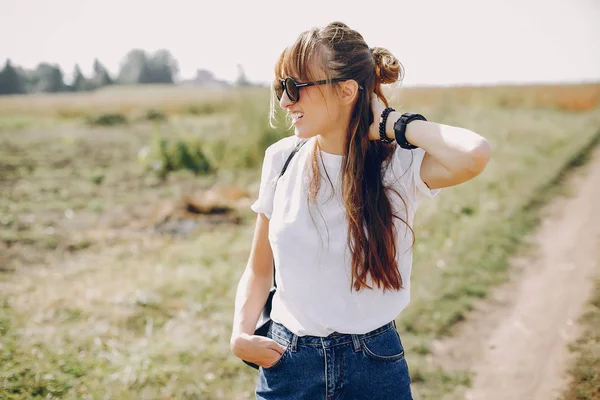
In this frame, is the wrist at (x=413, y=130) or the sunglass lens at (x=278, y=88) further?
the sunglass lens at (x=278, y=88)

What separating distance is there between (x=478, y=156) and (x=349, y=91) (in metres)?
0.51

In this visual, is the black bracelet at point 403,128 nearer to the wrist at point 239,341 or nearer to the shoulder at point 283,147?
the shoulder at point 283,147

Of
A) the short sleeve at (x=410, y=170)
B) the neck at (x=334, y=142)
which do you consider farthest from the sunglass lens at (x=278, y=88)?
the short sleeve at (x=410, y=170)

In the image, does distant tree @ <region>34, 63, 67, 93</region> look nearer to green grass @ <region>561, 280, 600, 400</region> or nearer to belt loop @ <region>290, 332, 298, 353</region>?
belt loop @ <region>290, 332, 298, 353</region>

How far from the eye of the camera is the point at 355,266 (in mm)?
1555

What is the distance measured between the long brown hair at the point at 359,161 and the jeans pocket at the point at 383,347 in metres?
0.17

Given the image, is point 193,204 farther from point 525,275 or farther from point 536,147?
point 536,147

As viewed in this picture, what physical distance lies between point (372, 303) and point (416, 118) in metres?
0.69

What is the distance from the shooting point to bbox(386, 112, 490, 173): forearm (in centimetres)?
148

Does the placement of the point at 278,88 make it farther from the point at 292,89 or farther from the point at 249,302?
the point at 249,302

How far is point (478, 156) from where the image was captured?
1.48 m

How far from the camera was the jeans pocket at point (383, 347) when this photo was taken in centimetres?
156

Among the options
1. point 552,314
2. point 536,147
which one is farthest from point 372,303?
point 536,147

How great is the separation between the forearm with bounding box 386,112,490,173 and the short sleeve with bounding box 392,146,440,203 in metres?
0.08
